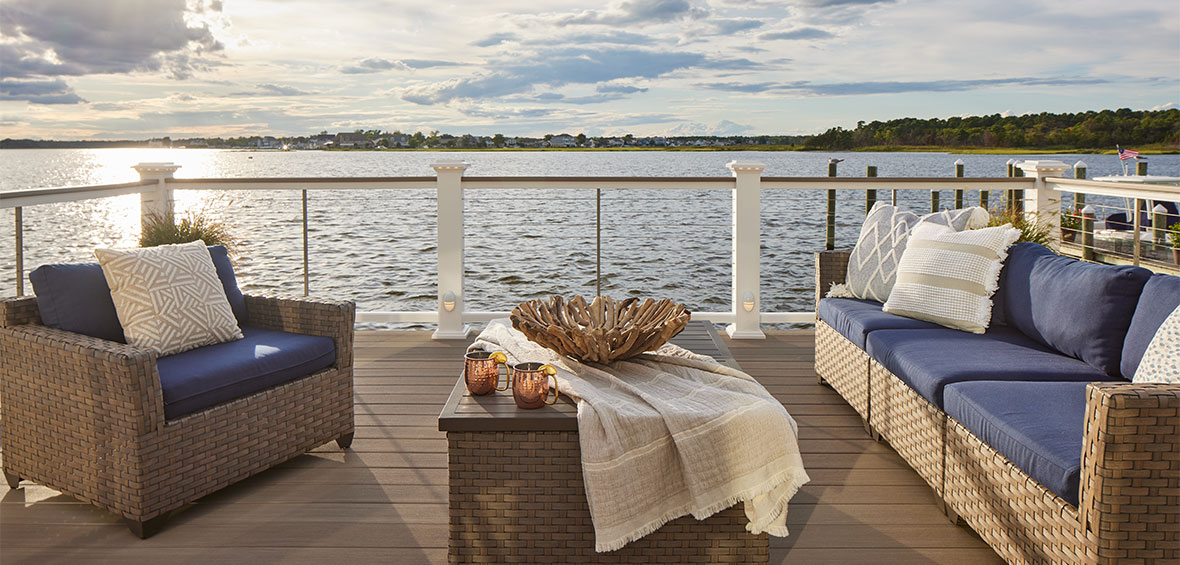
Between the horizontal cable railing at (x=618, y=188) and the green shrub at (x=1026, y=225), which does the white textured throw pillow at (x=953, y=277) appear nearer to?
the green shrub at (x=1026, y=225)

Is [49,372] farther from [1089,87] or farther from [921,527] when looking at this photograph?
[1089,87]

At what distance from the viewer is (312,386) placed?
Answer: 2768 mm

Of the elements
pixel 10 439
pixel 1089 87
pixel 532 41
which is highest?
pixel 532 41

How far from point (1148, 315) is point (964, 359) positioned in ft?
1.66

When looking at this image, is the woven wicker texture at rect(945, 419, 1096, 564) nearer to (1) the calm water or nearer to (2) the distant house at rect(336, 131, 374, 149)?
(1) the calm water

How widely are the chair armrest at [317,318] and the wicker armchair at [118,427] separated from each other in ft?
0.61

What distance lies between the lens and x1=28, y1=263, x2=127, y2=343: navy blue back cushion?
2.48 metres

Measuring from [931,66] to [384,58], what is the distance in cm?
1459

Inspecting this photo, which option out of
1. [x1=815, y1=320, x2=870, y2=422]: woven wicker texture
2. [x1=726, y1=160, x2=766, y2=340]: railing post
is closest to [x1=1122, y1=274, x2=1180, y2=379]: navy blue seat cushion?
[x1=815, y1=320, x2=870, y2=422]: woven wicker texture

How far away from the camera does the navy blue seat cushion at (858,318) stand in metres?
3.11

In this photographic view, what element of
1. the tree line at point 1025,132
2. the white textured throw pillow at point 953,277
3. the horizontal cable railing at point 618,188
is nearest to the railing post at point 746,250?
the horizontal cable railing at point 618,188

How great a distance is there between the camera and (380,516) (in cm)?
238

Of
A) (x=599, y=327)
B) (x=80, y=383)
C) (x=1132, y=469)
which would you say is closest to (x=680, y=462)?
(x=599, y=327)

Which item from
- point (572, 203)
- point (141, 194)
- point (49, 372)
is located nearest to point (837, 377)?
point (49, 372)
